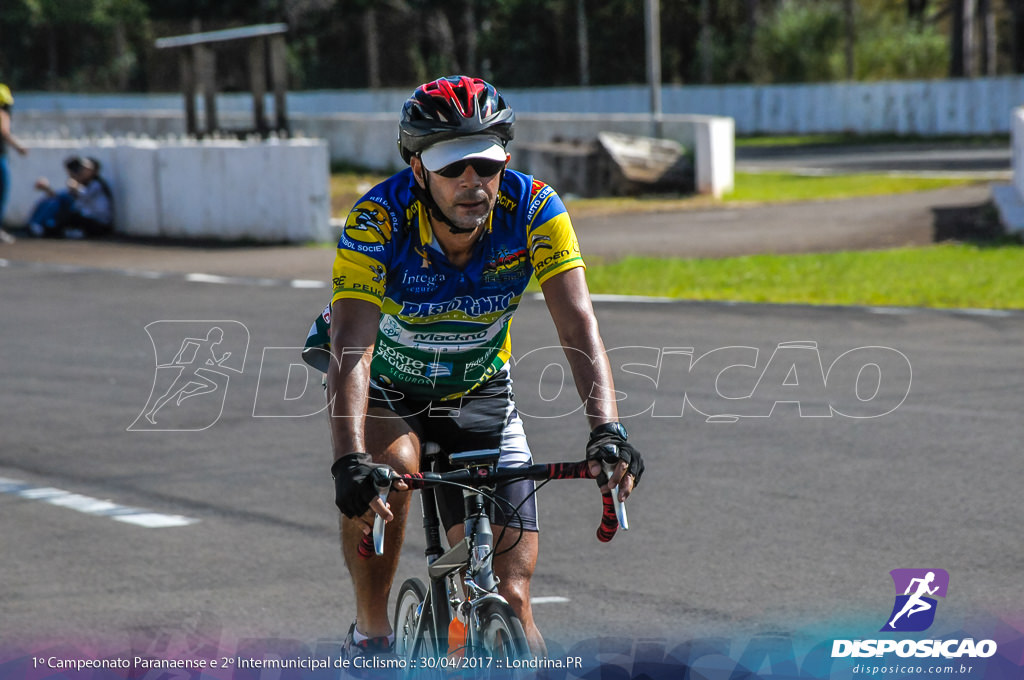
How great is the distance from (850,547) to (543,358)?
494 cm

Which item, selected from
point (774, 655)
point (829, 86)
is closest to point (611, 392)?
point (774, 655)

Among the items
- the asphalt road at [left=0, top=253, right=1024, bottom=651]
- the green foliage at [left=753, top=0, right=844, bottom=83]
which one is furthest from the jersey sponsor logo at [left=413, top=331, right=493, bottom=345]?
the green foliage at [left=753, top=0, right=844, bottom=83]

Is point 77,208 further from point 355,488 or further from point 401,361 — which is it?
point 355,488

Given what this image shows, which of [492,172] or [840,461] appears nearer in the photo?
[492,172]

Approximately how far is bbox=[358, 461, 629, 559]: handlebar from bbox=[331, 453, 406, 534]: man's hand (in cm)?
→ 2

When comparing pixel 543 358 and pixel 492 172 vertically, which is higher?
pixel 492 172

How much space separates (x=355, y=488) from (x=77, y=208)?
18919 mm

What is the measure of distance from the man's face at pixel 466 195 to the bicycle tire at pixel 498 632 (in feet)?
3.38

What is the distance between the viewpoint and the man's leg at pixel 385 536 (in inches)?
160

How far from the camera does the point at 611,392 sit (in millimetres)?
3873

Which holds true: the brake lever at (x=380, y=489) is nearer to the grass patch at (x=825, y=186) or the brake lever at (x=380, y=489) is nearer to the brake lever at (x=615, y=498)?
the brake lever at (x=615, y=498)

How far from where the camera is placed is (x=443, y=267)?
4.10 m

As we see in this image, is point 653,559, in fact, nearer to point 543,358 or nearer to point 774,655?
point 774,655

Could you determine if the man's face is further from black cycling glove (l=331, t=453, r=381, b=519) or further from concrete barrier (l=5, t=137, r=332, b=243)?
concrete barrier (l=5, t=137, r=332, b=243)
